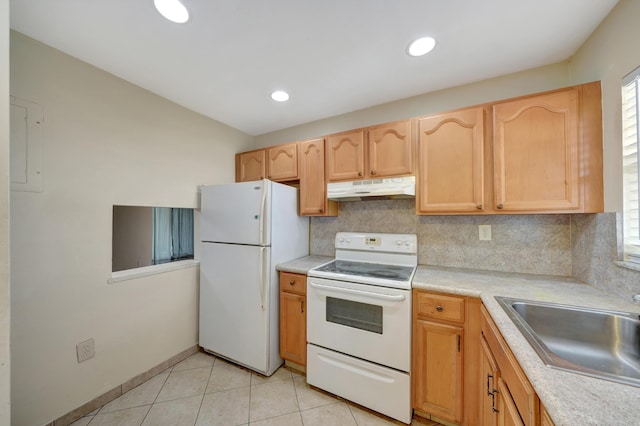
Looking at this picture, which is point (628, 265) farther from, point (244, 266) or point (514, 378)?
point (244, 266)

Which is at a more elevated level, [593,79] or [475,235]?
[593,79]

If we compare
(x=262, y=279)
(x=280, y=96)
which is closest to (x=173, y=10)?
(x=280, y=96)

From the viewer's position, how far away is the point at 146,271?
194cm

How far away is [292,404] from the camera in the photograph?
5.50 ft

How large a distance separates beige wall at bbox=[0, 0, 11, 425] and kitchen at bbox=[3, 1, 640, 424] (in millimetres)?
755

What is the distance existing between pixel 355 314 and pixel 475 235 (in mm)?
1175

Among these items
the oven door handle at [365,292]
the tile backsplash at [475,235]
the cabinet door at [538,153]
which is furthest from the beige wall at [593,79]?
the oven door handle at [365,292]

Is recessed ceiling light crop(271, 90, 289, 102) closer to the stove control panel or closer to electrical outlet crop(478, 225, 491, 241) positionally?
the stove control panel

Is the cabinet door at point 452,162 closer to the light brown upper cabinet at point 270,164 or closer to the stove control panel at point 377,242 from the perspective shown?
the stove control panel at point 377,242

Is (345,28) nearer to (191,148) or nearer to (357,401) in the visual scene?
(191,148)

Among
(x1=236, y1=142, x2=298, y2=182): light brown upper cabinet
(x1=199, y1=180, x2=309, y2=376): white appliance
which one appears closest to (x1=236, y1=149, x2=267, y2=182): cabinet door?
(x1=236, y1=142, x2=298, y2=182): light brown upper cabinet

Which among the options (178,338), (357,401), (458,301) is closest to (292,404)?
(357,401)

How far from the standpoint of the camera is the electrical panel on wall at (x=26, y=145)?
1303mm

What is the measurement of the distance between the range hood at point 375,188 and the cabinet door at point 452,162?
9 cm
